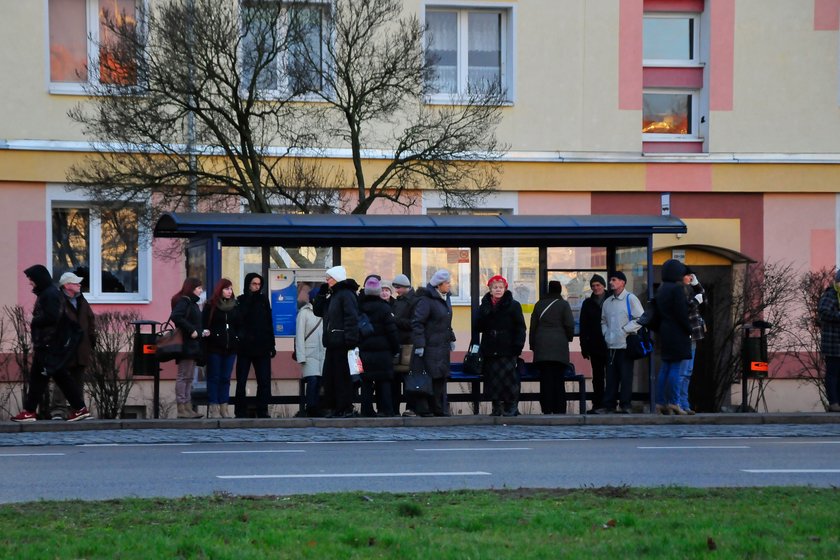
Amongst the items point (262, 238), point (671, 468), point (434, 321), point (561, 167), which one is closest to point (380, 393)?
point (434, 321)

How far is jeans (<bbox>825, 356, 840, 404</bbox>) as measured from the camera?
62.3 ft

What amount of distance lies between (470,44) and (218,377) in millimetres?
10157

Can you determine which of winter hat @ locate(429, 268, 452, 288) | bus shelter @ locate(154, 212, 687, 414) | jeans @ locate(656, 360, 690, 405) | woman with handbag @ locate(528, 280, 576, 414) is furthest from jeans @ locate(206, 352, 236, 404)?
jeans @ locate(656, 360, 690, 405)

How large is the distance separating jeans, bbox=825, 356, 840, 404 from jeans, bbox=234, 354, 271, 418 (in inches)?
295

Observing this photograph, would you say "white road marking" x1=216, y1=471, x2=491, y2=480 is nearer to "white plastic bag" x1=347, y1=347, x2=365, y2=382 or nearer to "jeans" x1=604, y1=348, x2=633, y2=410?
"white plastic bag" x1=347, y1=347, x2=365, y2=382

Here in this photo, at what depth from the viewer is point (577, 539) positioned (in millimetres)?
7488

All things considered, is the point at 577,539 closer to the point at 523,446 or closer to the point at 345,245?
the point at 523,446

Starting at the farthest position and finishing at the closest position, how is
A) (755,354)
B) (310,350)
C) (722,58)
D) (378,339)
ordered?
1. (722,58)
2. (755,354)
3. (310,350)
4. (378,339)

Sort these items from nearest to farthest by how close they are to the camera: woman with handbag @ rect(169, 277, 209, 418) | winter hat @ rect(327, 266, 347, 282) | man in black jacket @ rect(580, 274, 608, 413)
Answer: woman with handbag @ rect(169, 277, 209, 418) < winter hat @ rect(327, 266, 347, 282) < man in black jacket @ rect(580, 274, 608, 413)

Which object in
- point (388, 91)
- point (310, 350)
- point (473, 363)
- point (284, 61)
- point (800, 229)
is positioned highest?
point (284, 61)

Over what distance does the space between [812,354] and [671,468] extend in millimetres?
12568

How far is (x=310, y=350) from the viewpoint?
17984 mm

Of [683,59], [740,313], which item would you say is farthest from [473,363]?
[683,59]

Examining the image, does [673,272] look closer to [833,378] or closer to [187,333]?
[833,378]
